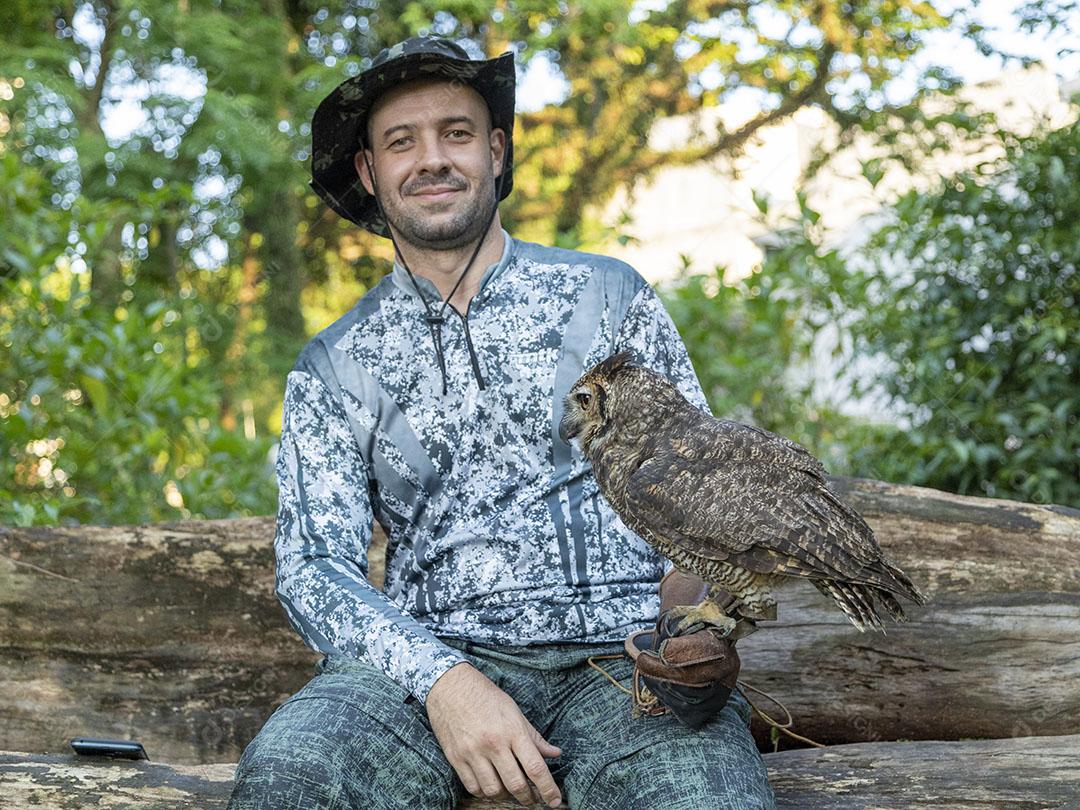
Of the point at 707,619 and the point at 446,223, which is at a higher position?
the point at 446,223

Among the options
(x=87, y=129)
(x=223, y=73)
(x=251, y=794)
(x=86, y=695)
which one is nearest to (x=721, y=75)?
(x=223, y=73)

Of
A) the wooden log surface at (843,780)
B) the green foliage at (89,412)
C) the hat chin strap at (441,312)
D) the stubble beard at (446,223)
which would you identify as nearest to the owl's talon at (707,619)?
the wooden log surface at (843,780)

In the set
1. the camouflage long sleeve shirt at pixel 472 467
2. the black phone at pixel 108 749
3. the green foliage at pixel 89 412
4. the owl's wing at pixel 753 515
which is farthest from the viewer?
the green foliage at pixel 89 412

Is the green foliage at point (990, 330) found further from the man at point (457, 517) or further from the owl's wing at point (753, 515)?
the owl's wing at point (753, 515)

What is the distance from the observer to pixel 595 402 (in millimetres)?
2346

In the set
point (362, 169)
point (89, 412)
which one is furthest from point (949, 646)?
point (89, 412)

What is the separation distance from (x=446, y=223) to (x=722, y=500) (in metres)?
1.15

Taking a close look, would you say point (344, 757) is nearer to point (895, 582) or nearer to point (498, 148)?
point (895, 582)

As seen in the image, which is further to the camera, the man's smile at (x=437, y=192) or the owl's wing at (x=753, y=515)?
the man's smile at (x=437, y=192)

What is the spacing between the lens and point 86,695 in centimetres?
350

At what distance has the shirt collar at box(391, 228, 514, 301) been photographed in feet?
9.69

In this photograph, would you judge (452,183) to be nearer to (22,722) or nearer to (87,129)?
(22,722)

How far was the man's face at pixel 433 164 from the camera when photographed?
9.52 ft

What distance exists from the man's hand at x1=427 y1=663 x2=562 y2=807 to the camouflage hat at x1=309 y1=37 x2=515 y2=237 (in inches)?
57.7
